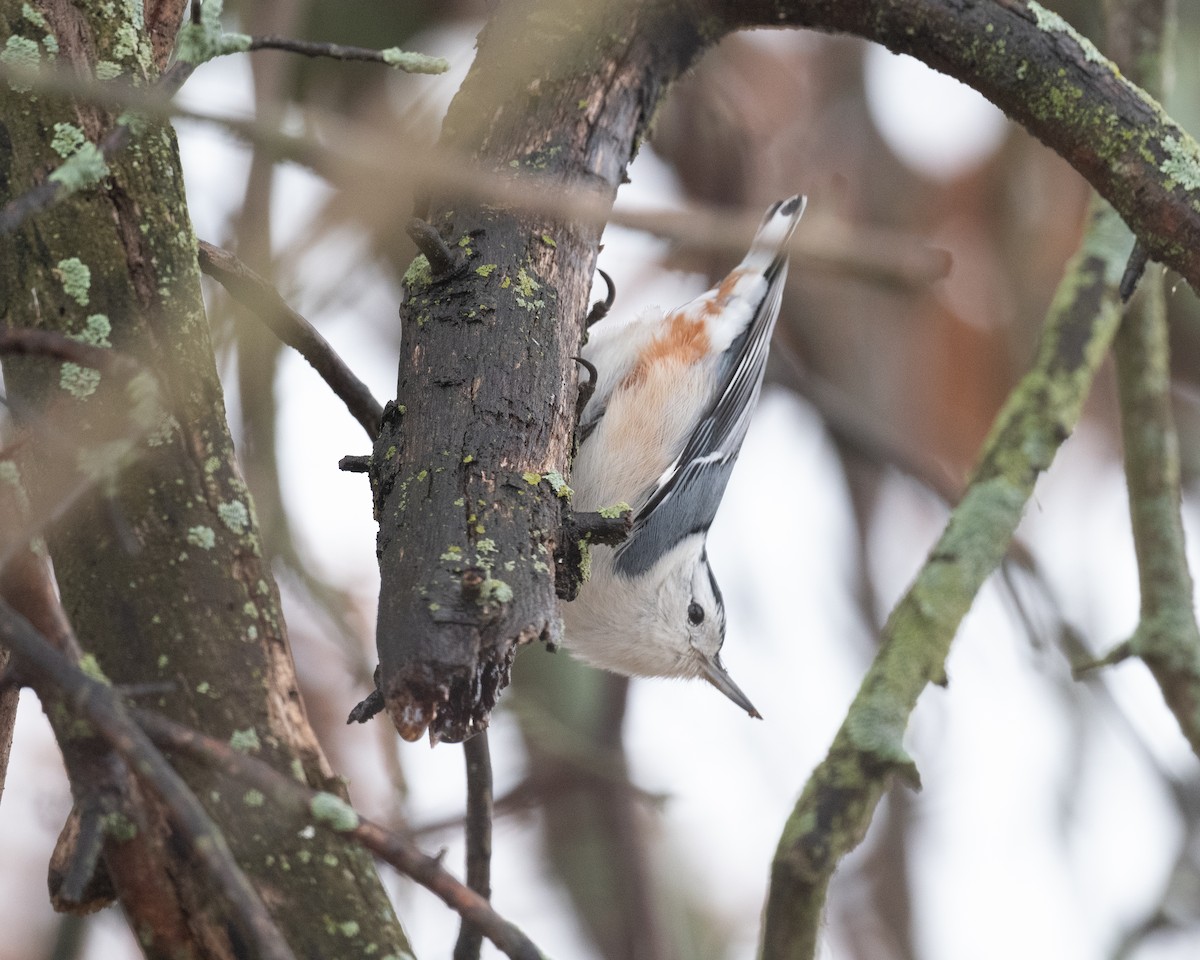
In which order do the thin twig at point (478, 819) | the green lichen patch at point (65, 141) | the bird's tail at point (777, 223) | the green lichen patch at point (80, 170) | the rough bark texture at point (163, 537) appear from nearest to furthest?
the green lichen patch at point (80, 170) < the rough bark texture at point (163, 537) < the green lichen patch at point (65, 141) < the thin twig at point (478, 819) < the bird's tail at point (777, 223)

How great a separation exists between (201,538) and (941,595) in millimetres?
1293

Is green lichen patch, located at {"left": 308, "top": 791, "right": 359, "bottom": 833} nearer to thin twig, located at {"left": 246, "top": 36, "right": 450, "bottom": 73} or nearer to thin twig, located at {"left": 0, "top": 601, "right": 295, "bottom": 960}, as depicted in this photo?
thin twig, located at {"left": 0, "top": 601, "right": 295, "bottom": 960}

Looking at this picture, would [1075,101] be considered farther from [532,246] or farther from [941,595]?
[941,595]

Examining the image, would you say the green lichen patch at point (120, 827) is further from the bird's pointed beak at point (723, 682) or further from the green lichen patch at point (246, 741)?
the bird's pointed beak at point (723, 682)

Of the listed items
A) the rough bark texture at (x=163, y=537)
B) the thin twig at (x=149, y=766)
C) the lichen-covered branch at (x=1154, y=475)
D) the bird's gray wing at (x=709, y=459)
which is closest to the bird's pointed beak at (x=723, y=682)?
the bird's gray wing at (x=709, y=459)

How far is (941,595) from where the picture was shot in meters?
2.16

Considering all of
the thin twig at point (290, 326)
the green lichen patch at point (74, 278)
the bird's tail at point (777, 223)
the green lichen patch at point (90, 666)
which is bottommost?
the green lichen patch at point (90, 666)

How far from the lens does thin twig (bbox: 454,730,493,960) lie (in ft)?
6.02

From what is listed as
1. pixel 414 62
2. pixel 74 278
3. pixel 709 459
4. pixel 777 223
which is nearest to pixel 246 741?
pixel 74 278

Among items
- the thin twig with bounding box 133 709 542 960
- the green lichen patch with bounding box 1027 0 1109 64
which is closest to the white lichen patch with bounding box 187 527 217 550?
the thin twig with bounding box 133 709 542 960

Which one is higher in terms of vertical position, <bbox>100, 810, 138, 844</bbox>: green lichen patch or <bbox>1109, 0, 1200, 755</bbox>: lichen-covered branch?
<bbox>1109, 0, 1200, 755</bbox>: lichen-covered branch

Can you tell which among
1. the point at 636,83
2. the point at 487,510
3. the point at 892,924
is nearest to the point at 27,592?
the point at 487,510

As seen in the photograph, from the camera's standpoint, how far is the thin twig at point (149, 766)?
0.99 meters

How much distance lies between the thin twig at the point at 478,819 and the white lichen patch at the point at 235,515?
57 cm
